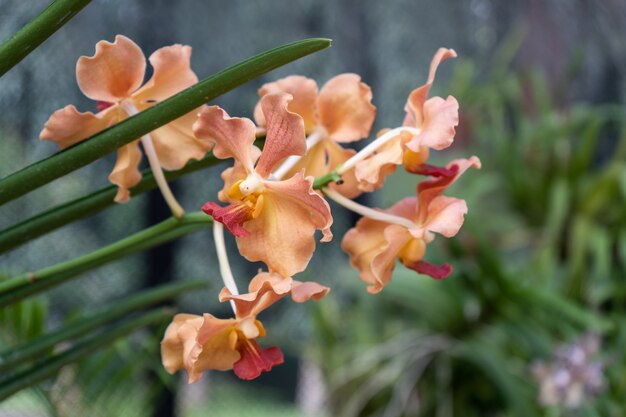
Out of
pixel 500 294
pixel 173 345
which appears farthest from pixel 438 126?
pixel 500 294

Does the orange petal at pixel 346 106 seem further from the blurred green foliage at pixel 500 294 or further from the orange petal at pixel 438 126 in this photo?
the blurred green foliage at pixel 500 294

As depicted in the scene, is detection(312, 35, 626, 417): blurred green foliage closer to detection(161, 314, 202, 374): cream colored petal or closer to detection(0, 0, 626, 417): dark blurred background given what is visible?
detection(0, 0, 626, 417): dark blurred background

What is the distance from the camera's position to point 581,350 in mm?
935

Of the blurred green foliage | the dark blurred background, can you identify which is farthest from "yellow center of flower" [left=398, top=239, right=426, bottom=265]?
the blurred green foliage

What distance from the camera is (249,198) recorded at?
221 millimetres

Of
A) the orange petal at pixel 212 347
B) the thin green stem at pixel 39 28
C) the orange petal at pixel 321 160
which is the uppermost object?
the thin green stem at pixel 39 28

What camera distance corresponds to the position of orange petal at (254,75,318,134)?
0.26 metres

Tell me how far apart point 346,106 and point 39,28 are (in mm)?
123

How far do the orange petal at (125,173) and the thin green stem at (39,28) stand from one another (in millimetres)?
57

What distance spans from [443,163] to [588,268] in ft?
0.95

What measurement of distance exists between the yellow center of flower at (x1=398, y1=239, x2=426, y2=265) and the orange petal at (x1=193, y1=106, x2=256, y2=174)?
0.07 meters

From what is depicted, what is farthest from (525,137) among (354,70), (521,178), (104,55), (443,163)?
(104,55)

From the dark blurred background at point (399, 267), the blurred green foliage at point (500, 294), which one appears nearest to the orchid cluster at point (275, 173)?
the dark blurred background at point (399, 267)

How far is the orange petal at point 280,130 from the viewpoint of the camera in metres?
0.21
